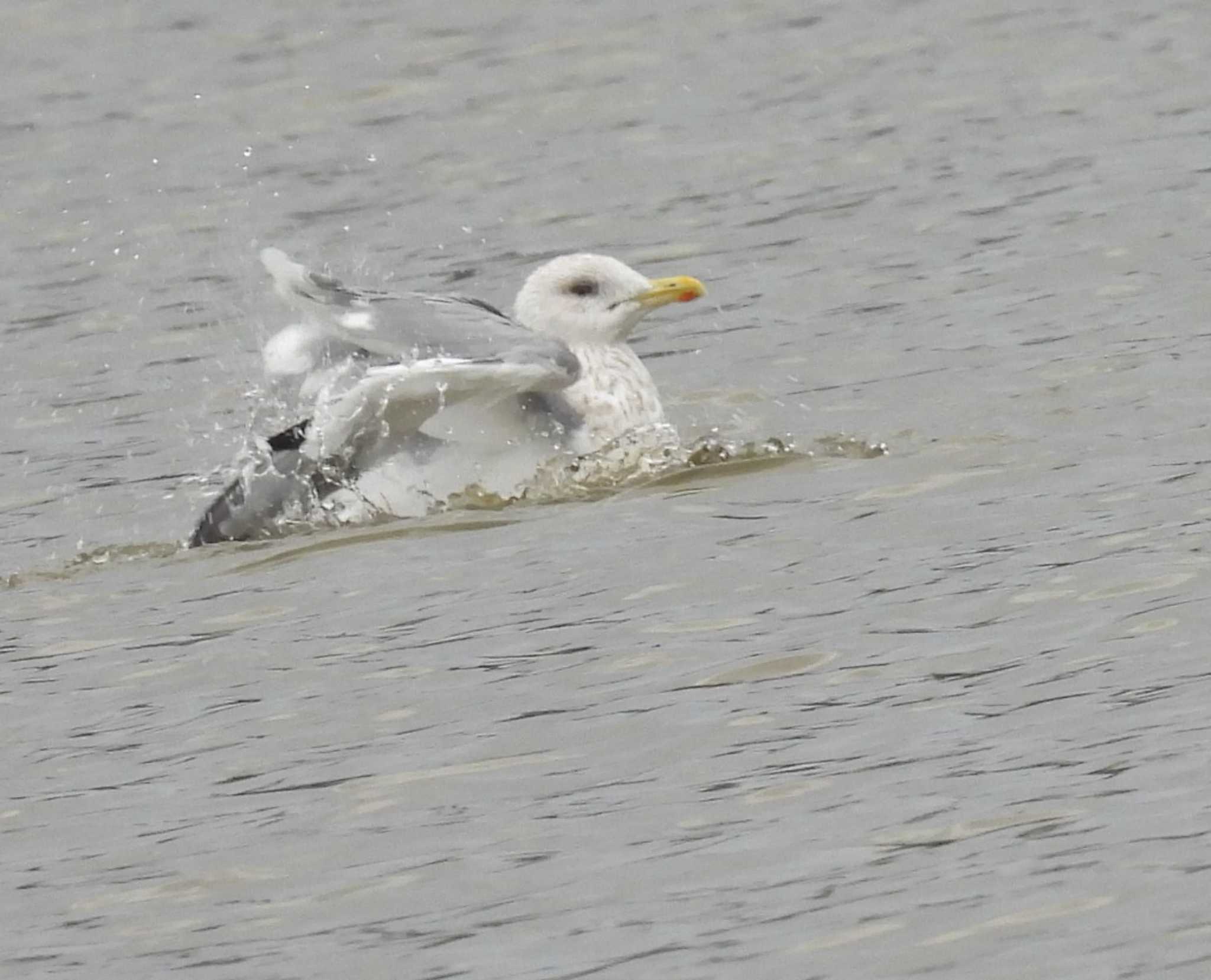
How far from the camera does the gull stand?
9.37 metres

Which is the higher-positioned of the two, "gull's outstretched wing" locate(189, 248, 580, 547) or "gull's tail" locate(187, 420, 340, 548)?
"gull's outstretched wing" locate(189, 248, 580, 547)

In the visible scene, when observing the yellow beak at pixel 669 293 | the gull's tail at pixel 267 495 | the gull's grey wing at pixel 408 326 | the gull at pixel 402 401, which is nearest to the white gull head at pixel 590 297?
the yellow beak at pixel 669 293

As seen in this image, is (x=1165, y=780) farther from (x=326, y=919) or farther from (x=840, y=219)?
(x=840, y=219)

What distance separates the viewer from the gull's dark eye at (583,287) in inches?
419

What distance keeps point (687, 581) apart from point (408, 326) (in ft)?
5.39

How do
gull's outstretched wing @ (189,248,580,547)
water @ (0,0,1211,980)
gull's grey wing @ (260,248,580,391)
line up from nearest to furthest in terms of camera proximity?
water @ (0,0,1211,980), gull's outstretched wing @ (189,248,580,547), gull's grey wing @ (260,248,580,391)

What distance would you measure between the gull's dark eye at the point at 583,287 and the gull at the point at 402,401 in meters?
0.43

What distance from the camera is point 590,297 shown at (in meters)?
10.7

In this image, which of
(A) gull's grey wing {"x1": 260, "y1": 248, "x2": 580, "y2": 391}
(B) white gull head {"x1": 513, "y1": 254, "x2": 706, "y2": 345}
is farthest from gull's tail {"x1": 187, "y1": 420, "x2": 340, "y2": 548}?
(B) white gull head {"x1": 513, "y1": 254, "x2": 706, "y2": 345}

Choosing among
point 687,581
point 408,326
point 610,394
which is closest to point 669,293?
point 610,394

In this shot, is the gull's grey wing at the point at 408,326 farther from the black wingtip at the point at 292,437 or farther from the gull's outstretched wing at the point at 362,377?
the black wingtip at the point at 292,437

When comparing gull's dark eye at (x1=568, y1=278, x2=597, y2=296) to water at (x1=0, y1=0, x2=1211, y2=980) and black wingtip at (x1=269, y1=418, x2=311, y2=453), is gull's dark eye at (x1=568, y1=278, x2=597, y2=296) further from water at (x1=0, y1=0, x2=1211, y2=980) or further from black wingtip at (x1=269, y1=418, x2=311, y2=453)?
black wingtip at (x1=269, y1=418, x2=311, y2=453)

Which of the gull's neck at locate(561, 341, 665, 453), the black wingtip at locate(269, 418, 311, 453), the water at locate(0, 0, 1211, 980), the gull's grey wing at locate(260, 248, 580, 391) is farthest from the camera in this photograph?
the gull's neck at locate(561, 341, 665, 453)

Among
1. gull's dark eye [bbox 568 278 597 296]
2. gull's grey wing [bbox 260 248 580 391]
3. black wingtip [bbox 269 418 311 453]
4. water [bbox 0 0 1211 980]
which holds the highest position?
gull's grey wing [bbox 260 248 580 391]
